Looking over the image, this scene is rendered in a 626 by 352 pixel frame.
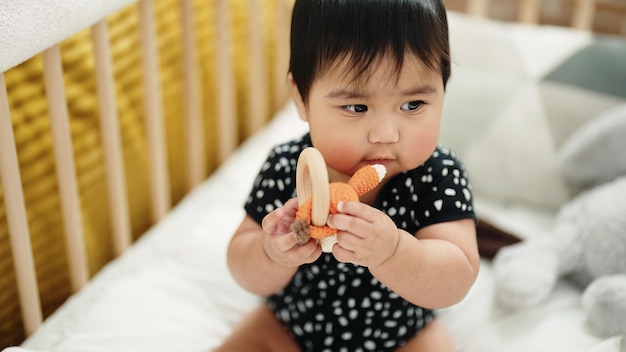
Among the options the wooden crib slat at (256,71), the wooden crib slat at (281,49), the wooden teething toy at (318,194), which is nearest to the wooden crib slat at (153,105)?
the wooden crib slat at (256,71)

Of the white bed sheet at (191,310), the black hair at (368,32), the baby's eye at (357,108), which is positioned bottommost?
the white bed sheet at (191,310)

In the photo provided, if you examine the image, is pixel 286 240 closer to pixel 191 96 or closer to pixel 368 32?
pixel 368 32

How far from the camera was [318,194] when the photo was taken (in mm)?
649

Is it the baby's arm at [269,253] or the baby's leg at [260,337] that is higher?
the baby's arm at [269,253]

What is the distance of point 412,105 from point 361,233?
0.17m

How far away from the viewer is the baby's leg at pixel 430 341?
3.09 ft

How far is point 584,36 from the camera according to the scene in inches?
55.8

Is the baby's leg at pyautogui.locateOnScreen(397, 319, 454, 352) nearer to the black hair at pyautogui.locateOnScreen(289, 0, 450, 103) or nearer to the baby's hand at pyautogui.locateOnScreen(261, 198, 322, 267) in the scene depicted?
the baby's hand at pyautogui.locateOnScreen(261, 198, 322, 267)

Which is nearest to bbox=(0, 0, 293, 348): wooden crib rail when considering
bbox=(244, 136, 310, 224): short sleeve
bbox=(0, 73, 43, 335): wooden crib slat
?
bbox=(0, 73, 43, 335): wooden crib slat

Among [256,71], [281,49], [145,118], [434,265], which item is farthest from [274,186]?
[281,49]

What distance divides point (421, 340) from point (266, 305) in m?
0.21

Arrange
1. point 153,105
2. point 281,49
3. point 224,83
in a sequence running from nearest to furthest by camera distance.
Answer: point 153,105, point 224,83, point 281,49

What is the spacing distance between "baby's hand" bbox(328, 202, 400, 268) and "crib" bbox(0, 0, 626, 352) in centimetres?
35

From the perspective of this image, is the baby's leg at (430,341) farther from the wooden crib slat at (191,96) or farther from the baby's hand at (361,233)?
the wooden crib slat at (191,96)
